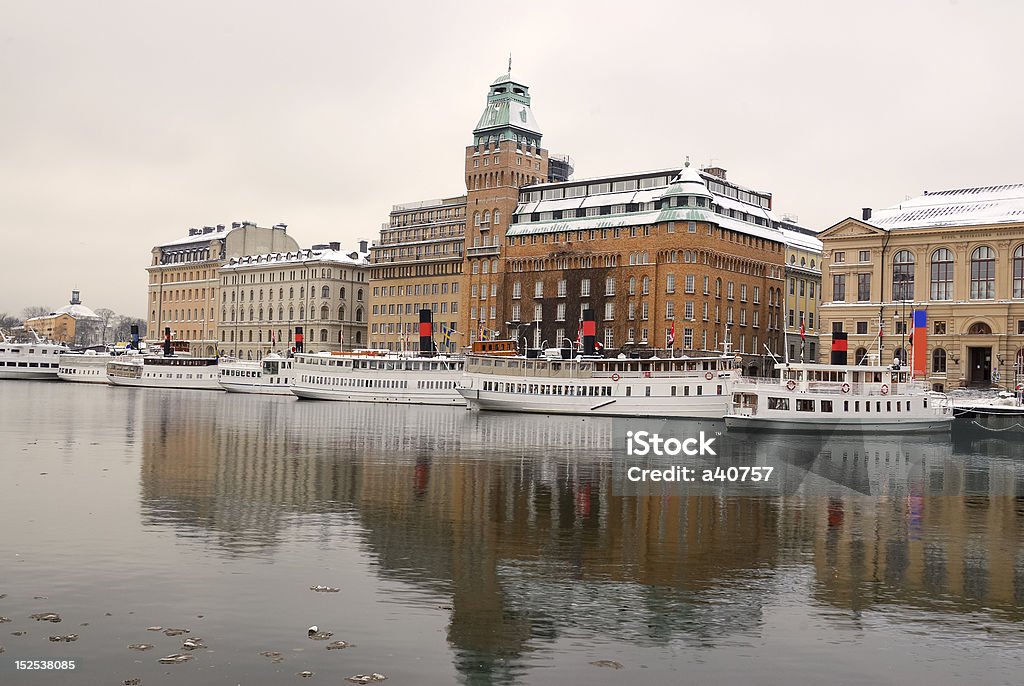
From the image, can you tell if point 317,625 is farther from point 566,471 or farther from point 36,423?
point 36,423

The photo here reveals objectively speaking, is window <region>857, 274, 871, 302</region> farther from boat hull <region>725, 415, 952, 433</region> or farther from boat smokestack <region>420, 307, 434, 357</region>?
boat smokestack <region>420, 307, 434, 357</region>

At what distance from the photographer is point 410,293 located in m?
177

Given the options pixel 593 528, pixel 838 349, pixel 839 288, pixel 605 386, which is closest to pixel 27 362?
pixel 605 386

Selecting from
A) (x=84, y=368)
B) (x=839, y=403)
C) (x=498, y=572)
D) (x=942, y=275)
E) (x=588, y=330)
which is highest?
(x=942, y=275)

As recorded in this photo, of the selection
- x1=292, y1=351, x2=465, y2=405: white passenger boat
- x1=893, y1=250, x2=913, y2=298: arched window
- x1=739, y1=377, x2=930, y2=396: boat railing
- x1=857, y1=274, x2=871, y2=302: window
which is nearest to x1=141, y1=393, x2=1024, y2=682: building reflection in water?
x1=739, y1=377, x2=930, y2=396: boat railing

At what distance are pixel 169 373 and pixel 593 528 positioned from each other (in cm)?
13917

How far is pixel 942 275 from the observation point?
115938 mm

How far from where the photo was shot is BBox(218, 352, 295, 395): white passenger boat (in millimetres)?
148125

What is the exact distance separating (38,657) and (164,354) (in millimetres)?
156586

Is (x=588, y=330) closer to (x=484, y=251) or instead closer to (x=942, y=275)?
(x=942, y=275)

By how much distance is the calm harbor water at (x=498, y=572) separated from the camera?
20.5 metres

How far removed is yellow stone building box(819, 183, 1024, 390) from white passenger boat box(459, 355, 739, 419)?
25979mm

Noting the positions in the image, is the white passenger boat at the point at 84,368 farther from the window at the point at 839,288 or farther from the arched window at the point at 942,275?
the arched window at the point at 942,275

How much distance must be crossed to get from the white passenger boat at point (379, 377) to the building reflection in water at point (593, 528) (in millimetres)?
58507
